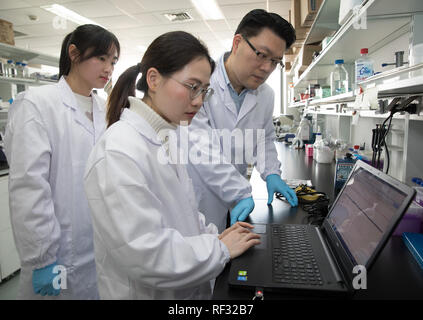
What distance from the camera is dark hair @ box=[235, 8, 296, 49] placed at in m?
1.34

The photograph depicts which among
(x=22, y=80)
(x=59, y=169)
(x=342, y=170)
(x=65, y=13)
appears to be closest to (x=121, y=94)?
(x=59, y=169)

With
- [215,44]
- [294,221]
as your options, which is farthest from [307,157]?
[215,44]

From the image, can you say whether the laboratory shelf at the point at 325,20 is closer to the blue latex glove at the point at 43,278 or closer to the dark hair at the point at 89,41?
the dark hair at the point at 89,41

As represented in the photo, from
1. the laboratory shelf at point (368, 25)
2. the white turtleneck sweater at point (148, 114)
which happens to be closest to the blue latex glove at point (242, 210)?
the white turtleneck sweater at point (148, 114)

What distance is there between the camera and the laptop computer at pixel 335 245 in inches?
26.5

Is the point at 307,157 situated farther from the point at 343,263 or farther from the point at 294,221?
the point at 343,263

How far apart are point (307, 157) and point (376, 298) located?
2.28 metres

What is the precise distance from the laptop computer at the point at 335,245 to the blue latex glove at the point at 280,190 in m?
0.36

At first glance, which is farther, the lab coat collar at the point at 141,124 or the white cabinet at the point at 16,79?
the white cabinet at the point at 16,79

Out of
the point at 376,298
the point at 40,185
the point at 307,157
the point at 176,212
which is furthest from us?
the point at 307,157

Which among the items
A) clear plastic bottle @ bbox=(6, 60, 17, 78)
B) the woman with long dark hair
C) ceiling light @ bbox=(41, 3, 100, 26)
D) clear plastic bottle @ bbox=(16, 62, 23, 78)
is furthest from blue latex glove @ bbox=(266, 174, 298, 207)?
ceiling light @ bbox=(41, 3, 100, 26)

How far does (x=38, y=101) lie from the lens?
128cm

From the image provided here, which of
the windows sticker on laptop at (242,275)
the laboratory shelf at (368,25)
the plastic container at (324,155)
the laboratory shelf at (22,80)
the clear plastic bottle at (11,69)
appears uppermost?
the clear plastic bottle at (11,69)

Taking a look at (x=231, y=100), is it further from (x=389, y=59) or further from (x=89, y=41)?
(x=389, y=59)
